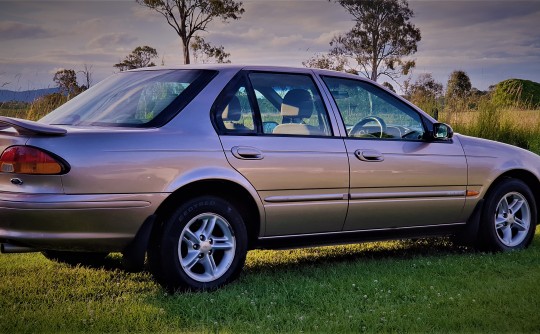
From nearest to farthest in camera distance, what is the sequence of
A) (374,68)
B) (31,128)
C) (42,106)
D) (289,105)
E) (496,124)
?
(31,128)
(289,105)
(42,106)
(496,124)
(374,68)

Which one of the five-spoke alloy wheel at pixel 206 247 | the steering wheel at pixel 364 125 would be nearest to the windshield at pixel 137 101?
the five-spoke alloy wheel at pixel 206 247

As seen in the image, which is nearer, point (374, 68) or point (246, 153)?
point (246, 153)

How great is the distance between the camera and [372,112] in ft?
20.1

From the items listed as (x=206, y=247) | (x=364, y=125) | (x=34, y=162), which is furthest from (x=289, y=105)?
(x=34, y=162)

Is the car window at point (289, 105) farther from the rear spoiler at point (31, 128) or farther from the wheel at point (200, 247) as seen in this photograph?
the rear spoiler at point (31, 128)

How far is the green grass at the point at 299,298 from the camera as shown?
14.1 ft

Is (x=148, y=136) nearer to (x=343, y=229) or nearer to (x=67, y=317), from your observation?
(x=67, y=317)

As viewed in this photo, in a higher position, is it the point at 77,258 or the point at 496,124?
the point at 496,124

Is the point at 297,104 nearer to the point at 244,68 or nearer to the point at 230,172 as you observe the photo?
the point at 244,68

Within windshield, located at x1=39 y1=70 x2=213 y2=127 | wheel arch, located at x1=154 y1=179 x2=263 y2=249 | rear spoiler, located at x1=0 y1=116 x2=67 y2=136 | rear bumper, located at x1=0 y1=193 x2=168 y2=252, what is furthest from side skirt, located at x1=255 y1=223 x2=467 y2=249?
rear spoiler, located at x1=0 y1=116 x2=67 y2=136

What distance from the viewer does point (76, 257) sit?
19.4 feet

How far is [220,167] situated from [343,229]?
130 cm

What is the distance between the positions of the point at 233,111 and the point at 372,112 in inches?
56.7

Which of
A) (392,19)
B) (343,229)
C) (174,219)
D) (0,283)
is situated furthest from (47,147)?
(392,19)
